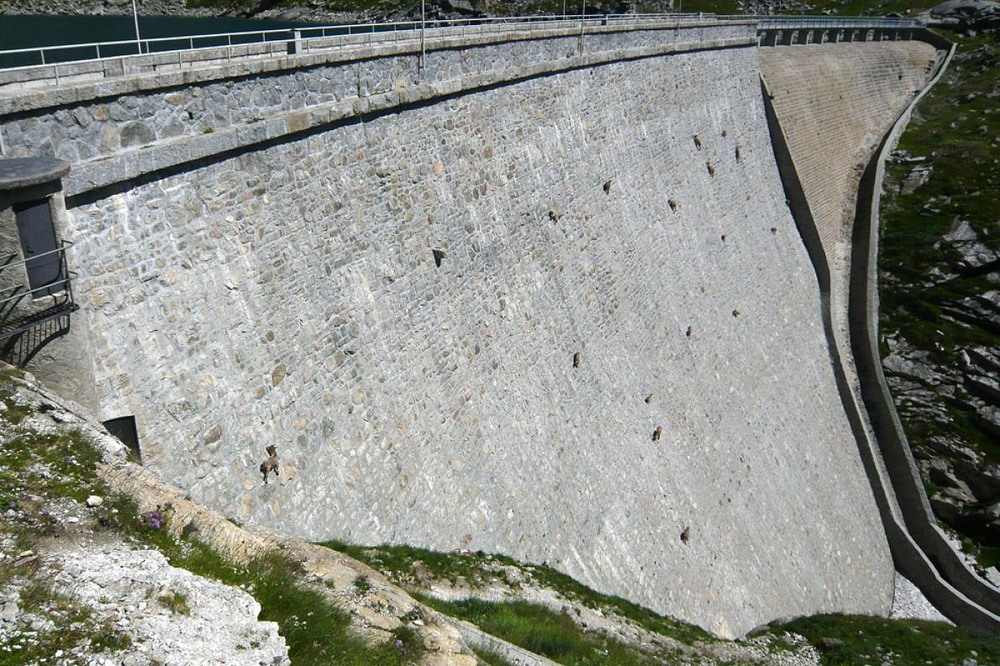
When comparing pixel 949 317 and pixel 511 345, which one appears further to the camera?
pixel 949 317

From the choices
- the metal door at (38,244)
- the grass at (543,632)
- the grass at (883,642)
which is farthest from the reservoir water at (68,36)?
the grass at (883,642)

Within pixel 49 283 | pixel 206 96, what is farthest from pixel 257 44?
pixel 49 283

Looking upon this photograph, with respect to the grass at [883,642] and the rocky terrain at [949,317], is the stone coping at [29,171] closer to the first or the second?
the grass at [883,642]

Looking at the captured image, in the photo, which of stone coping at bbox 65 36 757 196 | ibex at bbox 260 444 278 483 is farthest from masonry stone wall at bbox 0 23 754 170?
ibex at bbox 260 444 278 483

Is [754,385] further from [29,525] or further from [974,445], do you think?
[29,525]

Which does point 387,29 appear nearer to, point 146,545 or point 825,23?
point 146,545

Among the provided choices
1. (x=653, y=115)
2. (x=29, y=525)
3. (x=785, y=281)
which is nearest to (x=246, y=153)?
(x=29, y=525)

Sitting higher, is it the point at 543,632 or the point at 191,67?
the point at 191,67
